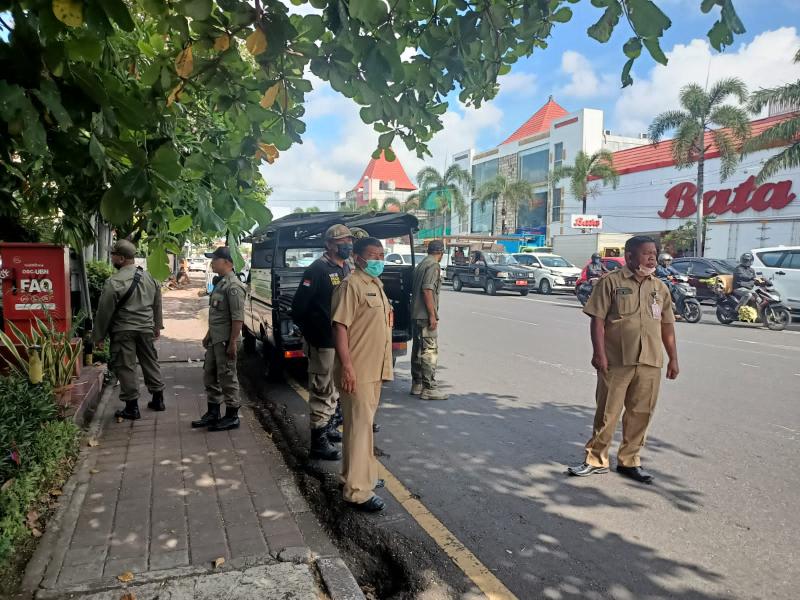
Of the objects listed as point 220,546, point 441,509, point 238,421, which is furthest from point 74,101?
point 238,421

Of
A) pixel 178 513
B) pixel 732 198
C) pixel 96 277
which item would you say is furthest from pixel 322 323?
pixel 732 198

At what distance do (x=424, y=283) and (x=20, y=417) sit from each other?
13.1 ft

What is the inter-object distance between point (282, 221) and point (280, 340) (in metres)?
2.01

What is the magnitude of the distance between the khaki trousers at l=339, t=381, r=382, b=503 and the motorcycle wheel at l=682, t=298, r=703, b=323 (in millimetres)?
12942

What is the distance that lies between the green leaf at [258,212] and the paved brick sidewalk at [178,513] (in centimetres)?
172

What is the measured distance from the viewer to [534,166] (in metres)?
45.5

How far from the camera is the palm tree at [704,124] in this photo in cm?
2395

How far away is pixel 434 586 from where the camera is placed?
3029mm

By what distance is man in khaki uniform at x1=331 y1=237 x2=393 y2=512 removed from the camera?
3.77 meters

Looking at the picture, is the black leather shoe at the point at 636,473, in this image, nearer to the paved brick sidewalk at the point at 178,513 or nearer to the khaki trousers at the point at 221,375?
the paved brick sidewalk at the point at 178,513

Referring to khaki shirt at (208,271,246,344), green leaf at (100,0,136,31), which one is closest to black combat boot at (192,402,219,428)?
khaki shirt at (208,271,246,344)

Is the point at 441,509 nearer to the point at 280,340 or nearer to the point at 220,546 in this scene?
the point at 220,546

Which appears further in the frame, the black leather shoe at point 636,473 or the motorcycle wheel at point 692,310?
the motorcycle wheel at point 692,310

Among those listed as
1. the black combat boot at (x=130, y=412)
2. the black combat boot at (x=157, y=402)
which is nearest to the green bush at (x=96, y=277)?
the black combat boot at (x=157, y=402)
